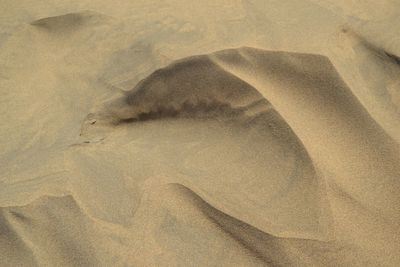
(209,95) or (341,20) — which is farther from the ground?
(341,20)

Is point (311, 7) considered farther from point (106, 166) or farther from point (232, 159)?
point (106, 166)

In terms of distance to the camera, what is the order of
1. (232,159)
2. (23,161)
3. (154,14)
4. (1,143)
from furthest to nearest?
(154,14), (1,143), (23,161), (232,159)

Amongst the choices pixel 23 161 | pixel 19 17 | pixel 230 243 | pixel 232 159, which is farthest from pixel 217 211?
pixel 19 17

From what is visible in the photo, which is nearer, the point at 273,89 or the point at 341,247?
the point at 341,247

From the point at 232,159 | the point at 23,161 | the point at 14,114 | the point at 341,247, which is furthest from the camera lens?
the point at 14,114

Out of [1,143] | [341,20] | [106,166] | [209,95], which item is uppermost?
[341,20]

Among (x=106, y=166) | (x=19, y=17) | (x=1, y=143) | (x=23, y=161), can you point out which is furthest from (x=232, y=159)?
(x=19, y=17)

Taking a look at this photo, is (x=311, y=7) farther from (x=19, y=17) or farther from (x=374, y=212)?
(x=19, y=17)
